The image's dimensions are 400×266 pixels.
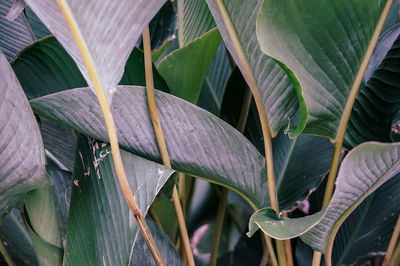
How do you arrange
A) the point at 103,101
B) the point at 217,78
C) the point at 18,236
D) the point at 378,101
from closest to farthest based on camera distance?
the point at 103,101, the point at 378,101, the point at 18,236, the point at 217,78

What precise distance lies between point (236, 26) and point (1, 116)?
0.23m

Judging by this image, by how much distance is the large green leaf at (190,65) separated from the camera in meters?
0.49

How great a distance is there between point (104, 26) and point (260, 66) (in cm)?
17

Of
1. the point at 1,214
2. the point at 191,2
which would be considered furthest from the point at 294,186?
the point at 1,214

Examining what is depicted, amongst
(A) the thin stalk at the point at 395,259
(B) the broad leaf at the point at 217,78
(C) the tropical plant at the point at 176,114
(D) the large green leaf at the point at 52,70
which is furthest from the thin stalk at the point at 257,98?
(B) the broad leaf at the point at 217,78

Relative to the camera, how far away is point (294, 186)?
2.18 ft

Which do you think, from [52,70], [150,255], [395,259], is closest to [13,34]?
[52,70]

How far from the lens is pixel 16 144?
1.26 feet

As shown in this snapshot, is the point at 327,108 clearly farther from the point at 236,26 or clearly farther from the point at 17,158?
the point at 17,158

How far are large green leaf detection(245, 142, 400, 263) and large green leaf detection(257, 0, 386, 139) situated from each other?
0.08m

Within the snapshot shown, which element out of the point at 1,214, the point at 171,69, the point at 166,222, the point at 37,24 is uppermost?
the point at 37,24

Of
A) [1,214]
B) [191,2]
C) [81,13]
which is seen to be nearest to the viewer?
[81,13]

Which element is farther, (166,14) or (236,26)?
(166,14)

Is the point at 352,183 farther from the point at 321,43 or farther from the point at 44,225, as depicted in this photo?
the point at 44,225
